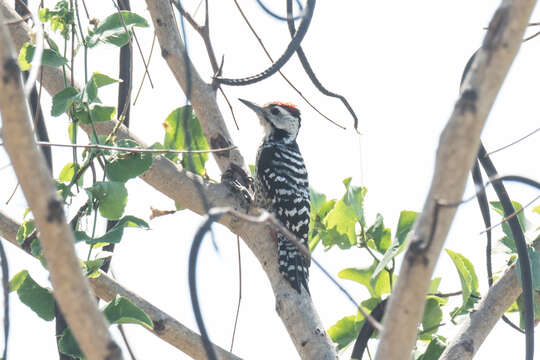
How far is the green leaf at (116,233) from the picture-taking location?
277 cm

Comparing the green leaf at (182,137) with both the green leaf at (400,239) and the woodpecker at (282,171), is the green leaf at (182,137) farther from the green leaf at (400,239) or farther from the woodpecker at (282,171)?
the woodpecker at (282,171)

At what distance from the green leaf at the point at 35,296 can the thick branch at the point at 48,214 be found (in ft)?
4.07

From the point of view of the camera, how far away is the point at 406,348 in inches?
67.7

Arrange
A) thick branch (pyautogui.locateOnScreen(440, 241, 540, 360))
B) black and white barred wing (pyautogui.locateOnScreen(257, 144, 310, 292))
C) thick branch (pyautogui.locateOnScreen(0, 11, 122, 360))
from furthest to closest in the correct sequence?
black and white barred wing (pyautogui.locateOnScreen(257, 144, 310, 292)) < thick branch (pyautogui.locateOnScreen(440, 241, 540, 360)) < thick branch (pyautogui.locateOnScreen(0, 11, 122, 360))

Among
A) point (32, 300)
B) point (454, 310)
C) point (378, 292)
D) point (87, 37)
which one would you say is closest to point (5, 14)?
point (87, 37)

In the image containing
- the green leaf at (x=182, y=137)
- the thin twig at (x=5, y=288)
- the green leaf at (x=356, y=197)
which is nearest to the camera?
the thin twig at (x=5, y=288)

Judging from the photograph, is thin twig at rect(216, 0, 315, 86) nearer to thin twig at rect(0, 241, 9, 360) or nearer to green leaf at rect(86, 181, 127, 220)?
green leaf at rect(86, 181, 127, 220)

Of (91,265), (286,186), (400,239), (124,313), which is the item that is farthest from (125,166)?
(286,186)

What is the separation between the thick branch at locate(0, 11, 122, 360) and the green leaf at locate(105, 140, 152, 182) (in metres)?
1.41

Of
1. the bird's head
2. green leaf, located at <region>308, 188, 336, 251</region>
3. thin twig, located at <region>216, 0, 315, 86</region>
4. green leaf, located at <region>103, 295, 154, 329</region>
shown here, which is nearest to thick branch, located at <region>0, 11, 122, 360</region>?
green leaf, located at <region>103, 295, 154, 329</region>

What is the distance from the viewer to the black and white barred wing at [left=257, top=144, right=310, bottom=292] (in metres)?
5.78

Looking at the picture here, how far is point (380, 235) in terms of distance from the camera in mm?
3820

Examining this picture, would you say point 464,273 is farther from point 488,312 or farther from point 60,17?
point 60,17

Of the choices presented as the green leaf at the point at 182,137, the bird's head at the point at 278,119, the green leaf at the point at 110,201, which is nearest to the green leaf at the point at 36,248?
the green leaf at the point at 110,201
